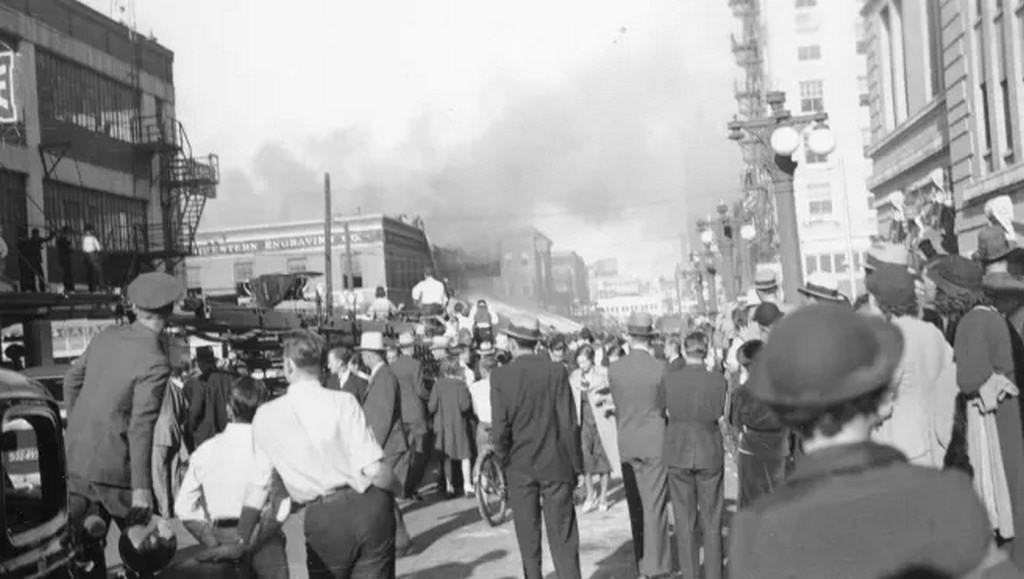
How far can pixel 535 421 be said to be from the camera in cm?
714

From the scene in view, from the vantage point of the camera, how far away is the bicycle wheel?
10.6 m

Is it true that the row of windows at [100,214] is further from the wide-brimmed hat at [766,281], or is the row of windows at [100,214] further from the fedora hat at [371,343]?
the wide-brimmed hat at [766,281]

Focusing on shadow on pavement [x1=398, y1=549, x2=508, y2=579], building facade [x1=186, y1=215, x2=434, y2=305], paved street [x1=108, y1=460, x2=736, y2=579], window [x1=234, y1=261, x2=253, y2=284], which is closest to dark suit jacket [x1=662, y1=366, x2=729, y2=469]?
paved street [x1=108, y1=460, x2=736, y2=579]

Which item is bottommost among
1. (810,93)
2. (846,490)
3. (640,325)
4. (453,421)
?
(453,421)

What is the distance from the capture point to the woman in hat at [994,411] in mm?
6133

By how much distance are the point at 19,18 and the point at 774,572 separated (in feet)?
94.0

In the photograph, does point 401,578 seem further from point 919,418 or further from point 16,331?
point 16,331

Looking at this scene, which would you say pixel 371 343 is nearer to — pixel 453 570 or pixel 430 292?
pixel 453 570

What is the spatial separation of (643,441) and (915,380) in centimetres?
300

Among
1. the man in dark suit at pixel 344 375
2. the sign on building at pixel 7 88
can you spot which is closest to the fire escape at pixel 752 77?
the sign on building at pixel 7 88

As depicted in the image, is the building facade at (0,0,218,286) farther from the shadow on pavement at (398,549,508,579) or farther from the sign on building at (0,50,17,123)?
the shadow on pavement at (398,549,508,579)

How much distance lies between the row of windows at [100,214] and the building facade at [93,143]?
0.11 ft

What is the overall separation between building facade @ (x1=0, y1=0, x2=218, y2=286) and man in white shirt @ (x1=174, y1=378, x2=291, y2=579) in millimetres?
19784

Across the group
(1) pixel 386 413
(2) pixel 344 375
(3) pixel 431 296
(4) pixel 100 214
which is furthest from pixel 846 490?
(4) pixel 100 214
